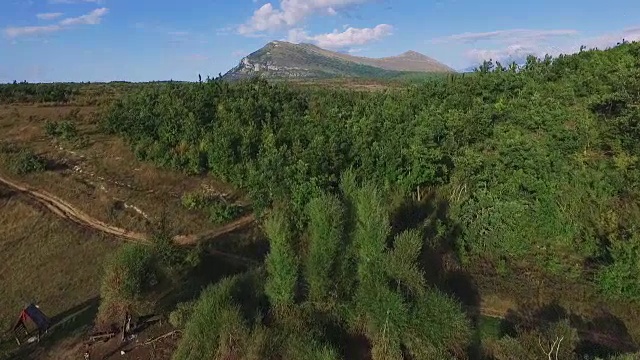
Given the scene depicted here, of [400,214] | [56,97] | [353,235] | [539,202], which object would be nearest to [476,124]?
[539,202]

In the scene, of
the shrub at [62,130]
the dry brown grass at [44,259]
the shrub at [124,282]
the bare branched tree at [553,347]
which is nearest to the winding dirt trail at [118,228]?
the dry brown grass at [44,259]

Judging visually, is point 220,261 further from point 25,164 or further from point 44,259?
point 25,164

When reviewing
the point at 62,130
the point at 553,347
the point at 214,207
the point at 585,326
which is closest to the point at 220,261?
the point at 214,207

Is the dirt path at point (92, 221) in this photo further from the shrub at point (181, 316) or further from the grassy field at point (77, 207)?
the shrub at point (181, 316)

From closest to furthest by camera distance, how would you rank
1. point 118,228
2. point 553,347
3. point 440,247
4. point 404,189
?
point 553,347, point 440,247, point 118,228, point 404,189

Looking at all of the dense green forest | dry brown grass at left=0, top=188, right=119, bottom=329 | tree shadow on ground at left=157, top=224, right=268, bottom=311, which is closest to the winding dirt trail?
tree shadow on ground at left=157, top=224, right=268, bottom=311
